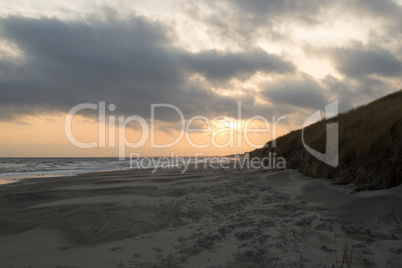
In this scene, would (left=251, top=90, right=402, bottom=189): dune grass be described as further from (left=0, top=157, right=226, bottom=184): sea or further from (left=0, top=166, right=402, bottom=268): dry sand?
(left=0, top=157, right=226, bottom=184): sea

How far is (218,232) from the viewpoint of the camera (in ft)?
13.8

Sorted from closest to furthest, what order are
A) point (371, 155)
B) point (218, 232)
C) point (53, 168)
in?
point (218, 232) → point (371, 155) → point (53, 168)

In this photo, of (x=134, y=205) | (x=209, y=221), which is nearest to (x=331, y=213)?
(x=209, y=221)

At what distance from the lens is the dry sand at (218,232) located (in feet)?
10.4

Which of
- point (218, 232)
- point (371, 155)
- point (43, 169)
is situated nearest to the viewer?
point (218, 232)

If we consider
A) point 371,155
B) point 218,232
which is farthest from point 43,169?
point 371,155

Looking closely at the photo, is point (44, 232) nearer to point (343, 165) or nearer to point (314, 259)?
point (314, 259)

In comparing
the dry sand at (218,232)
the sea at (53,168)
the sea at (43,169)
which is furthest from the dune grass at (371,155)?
the sea at (43,169)

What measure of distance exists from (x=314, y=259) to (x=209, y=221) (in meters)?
2.35

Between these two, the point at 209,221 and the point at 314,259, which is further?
the point at 209,221

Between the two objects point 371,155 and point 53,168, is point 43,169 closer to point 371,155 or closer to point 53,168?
point 53,168

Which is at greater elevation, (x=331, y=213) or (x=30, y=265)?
(x=331, y=213)

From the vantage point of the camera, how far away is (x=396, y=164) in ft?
16.6

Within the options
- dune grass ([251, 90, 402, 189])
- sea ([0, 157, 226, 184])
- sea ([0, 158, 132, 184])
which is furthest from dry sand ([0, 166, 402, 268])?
sea ([0, 158, 132, 184])
